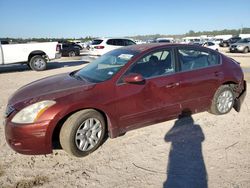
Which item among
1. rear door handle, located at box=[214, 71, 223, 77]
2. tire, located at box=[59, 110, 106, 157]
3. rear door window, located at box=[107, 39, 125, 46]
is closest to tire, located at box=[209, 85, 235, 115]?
rear door handle, located at box=[214, 71, 223, 77]

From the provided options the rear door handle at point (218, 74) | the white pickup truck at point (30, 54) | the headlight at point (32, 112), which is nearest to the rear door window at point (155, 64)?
the rear door handle at point (218, 74)

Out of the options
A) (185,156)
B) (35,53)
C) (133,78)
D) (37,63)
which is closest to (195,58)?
(133,78)

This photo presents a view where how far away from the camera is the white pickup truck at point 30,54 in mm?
Answer: 13336

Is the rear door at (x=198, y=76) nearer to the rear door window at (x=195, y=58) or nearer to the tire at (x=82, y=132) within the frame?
the rear door window at (x=195, y=58)

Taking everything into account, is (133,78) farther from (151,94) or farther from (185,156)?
(185,156)

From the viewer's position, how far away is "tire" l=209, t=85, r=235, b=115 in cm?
535

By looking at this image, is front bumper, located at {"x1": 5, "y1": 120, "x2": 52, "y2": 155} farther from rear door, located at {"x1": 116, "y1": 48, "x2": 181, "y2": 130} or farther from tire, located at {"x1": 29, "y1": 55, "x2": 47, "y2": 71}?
tire, located at {"x1": 29, "y1": 55, "x2": 47, "y2": 71}

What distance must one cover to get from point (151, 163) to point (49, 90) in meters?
1.90

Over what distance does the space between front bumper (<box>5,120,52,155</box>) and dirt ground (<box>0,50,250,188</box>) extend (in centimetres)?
26

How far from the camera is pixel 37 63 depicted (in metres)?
14.2

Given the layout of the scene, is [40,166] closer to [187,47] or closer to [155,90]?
[155,90]

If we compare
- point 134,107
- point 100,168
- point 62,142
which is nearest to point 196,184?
point 100,168

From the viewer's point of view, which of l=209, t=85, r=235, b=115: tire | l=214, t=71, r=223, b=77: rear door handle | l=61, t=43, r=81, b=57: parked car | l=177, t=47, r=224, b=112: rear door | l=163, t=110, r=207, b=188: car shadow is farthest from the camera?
l=61, t=43, r=81, b=57: parked car

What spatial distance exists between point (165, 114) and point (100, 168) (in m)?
1.61
